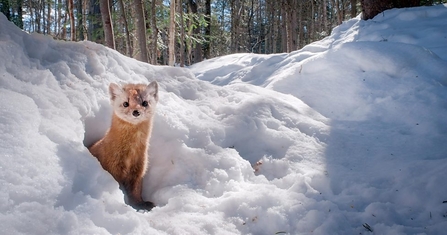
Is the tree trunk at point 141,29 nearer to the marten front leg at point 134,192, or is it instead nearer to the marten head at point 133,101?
the marten head at point 133,101

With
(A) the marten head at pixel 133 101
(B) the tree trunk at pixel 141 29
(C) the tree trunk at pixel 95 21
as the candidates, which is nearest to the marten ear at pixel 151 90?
(A) the marten head at pixel 133 101

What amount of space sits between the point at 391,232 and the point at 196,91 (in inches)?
126

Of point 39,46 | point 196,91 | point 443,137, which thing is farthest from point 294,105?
point 39,46

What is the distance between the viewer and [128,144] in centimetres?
344

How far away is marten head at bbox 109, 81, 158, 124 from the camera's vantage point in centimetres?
336

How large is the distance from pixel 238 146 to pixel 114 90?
5.17ft

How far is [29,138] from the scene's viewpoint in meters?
2.47

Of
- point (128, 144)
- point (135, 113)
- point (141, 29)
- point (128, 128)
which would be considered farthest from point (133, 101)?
point (141, 29)

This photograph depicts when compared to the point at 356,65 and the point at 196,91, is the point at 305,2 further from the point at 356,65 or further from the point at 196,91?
the point at 196,91

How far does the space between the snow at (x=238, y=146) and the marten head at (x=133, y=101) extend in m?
0.39

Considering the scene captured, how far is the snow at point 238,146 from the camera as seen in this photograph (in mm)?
2363

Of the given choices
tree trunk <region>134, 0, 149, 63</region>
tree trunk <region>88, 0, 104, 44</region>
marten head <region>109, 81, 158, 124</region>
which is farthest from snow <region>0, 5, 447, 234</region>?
tree trunk <region>88, 0, 104, 44</region>

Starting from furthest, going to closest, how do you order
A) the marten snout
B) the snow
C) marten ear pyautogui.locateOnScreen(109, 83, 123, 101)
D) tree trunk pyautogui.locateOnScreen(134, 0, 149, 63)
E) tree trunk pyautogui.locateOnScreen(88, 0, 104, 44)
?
tree trunk pyautogui.locateOnScreen(88, 0, 104, 44) → tree trunk pyautogui.locateOnScreen(134, 0, 149, 63) → marten ear pyautogui.locateOnScreen(109, 83, 123, 101) → the marten snout → the snow

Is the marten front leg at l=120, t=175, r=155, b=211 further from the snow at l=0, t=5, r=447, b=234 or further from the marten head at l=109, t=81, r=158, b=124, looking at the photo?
the marten head at l=109, t=81, r=158, b=124
